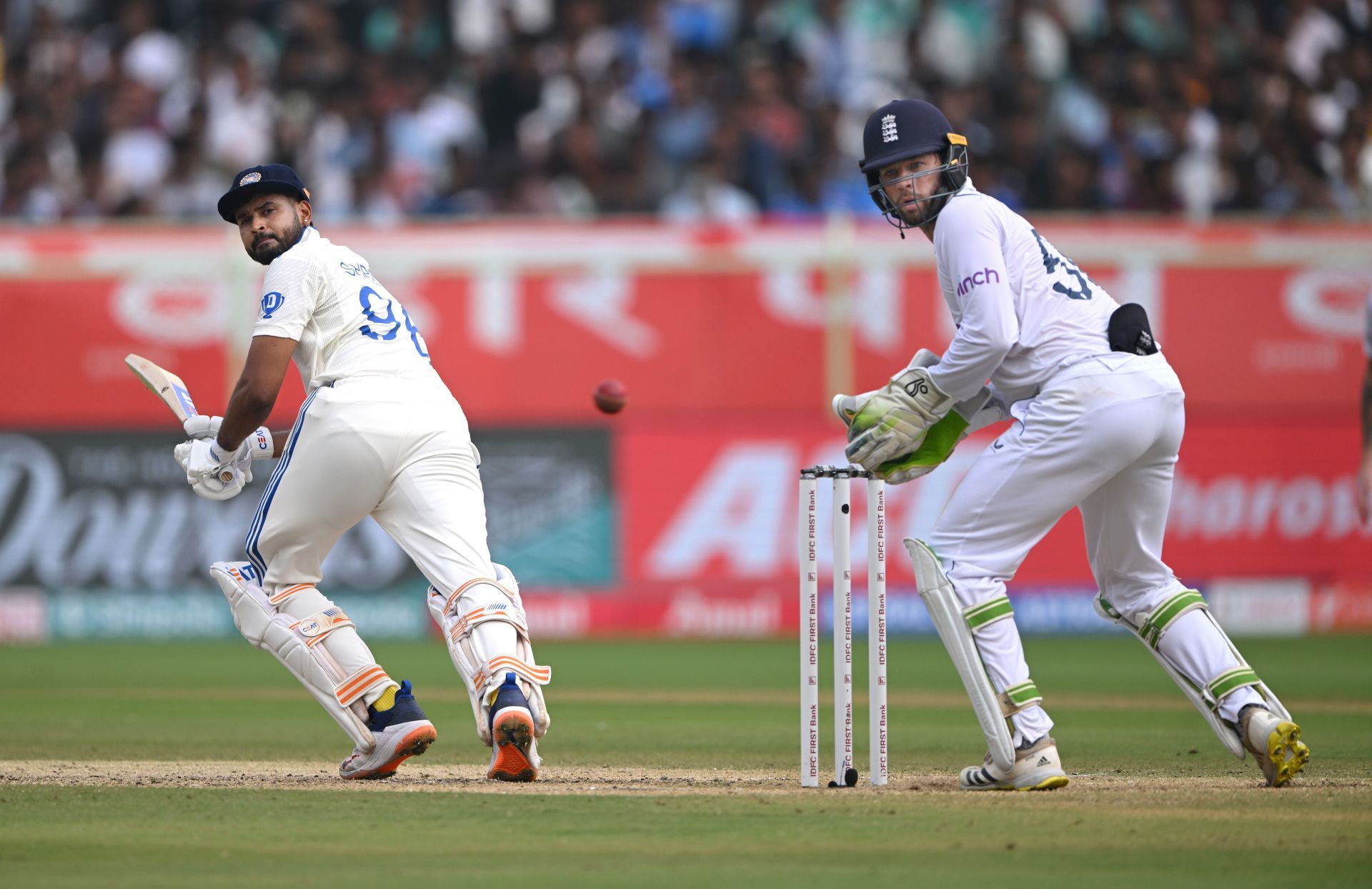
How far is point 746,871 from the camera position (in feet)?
15.7

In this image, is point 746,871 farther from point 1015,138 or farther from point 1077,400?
point 1015,138

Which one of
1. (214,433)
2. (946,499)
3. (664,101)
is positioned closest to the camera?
(214,433)

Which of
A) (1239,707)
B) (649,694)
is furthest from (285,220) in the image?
(649,694)

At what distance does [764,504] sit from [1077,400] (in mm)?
8333

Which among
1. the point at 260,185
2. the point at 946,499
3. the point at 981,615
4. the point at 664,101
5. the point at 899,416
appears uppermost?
the point at 664,101

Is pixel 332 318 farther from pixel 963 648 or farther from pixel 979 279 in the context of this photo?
pixel 963 648

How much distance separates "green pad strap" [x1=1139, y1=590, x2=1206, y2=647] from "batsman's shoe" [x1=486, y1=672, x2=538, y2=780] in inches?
86.0

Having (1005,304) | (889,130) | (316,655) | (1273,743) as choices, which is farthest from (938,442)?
(316,655)

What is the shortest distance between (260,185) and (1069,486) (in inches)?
119

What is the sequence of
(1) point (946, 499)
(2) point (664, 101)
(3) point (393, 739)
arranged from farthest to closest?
(2) point (664, 101)
(1) point (946, 499)
(3) point (393, 739)

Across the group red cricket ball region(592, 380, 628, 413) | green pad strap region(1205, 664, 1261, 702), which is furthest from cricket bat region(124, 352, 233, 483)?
green pad strap region(1205, 664, 1261, 702)

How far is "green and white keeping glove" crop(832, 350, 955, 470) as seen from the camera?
6395 millimetres

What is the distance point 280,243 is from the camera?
22.1 ft

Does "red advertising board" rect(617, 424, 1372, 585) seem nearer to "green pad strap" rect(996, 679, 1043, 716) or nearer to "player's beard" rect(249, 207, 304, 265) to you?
"player's beard" rect(249, 207, 304, 265)
